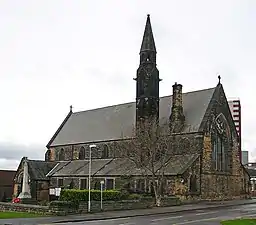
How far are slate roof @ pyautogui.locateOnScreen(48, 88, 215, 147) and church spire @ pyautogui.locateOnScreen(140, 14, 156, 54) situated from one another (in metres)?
8.87

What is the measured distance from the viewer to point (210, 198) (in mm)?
56062

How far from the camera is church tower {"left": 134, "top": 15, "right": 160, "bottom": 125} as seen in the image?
201ft

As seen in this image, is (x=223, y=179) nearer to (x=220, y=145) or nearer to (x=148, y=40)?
(x=220, y=145)

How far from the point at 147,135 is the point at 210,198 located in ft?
41.6

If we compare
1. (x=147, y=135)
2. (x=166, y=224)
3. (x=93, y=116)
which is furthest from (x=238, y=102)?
(x=166, y=224)

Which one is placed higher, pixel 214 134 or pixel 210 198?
pixel 214 134

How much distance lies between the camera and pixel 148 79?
2416 inches

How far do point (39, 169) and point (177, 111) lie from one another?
24.0 meters

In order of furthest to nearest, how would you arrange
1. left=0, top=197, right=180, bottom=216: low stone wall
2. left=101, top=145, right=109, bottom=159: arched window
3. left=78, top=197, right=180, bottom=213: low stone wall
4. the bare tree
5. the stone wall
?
left=101, top=145, right=109, bottom=159: arched window
the stone wall
the bare tree
left=78, top=197, right=180, bottom=213: low stone wall
left=0, top=197, right=180, bottom=216: low stone wall

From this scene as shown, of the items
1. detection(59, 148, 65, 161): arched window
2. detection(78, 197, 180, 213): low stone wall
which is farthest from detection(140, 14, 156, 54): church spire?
detection(59, 148, 65, 161): arched window

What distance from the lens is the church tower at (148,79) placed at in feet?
201

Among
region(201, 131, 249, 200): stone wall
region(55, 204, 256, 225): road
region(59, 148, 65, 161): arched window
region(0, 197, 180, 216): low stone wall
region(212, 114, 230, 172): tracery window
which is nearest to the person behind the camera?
region(55, 204, 256, 225): road

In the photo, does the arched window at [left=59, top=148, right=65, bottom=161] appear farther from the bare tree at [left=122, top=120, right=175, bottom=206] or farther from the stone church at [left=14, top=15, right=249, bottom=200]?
the bare tree at [left=122, top=120, right=175, bottom=206]

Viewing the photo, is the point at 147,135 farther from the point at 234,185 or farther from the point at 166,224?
the point at 166,224
